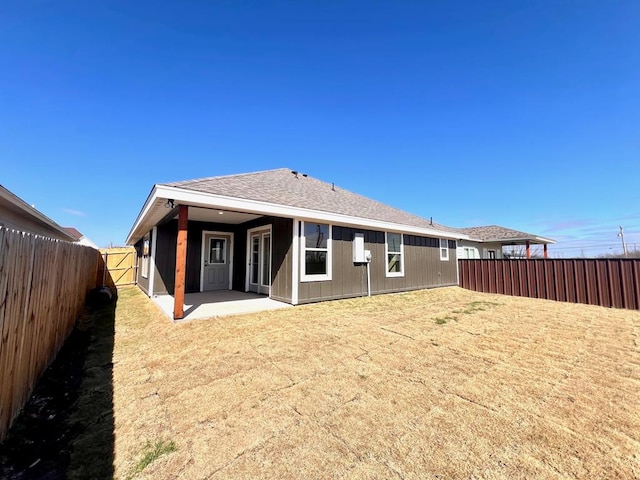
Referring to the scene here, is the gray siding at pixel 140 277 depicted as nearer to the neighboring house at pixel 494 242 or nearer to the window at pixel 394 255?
the window at pixel 394 255

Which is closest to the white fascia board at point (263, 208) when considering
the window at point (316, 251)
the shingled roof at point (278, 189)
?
the shingled roof at point (278, 189)

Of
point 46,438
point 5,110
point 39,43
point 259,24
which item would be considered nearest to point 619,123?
point 259,24

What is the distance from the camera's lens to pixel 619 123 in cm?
1004

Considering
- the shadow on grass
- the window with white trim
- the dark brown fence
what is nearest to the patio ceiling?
the shadow on grass

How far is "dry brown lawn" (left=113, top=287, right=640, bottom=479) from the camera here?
1812 mm

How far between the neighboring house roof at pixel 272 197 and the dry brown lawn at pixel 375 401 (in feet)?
9.44

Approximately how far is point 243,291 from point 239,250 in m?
1.60

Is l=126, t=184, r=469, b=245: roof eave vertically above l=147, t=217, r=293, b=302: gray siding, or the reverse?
l=126, t=184, r=469, b=245: roof eave

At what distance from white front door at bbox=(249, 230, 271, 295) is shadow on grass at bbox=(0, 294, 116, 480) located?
5.20 meters

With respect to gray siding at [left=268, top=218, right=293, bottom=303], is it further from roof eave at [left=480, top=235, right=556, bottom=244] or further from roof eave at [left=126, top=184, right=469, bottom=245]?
roof eave at [left=480, top=235, right=556, bottom=244]

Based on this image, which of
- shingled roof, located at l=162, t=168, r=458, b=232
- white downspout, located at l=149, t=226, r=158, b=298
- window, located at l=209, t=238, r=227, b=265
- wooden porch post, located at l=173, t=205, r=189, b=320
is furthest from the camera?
window, located at l=209, t=238, r=227, b=265

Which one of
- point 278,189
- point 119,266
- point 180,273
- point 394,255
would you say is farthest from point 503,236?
point 119,266

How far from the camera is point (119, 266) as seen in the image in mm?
13789

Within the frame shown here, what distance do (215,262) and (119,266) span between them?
24.6ft
